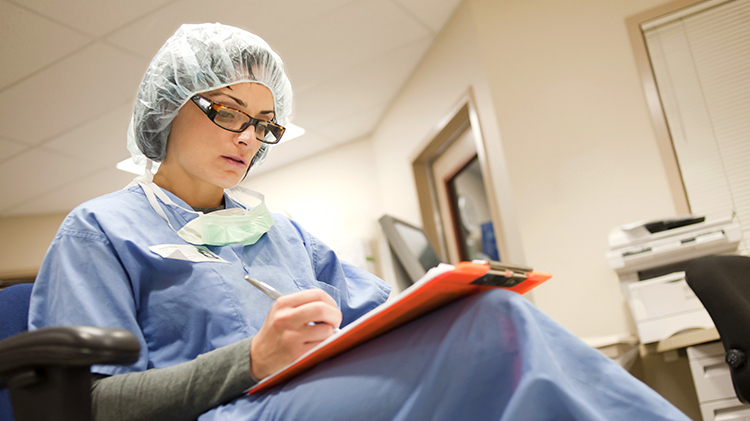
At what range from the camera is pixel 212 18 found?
8.30ft

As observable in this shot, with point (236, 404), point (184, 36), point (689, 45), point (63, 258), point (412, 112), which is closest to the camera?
point (236, 404)

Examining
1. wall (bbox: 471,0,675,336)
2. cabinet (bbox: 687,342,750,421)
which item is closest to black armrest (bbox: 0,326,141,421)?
cabinet (bbox: 687,342,750,421)

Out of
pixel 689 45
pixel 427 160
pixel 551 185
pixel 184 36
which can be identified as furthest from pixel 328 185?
pixel 184 36

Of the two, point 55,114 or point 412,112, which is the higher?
point 55,114

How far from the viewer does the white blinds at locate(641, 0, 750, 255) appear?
7.18 feet

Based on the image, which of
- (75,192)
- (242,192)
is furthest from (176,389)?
(75,192)

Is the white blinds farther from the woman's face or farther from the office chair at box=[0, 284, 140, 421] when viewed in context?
the office chair at box=[0, 284, 140, 421]

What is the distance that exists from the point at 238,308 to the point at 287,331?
230 millimetres

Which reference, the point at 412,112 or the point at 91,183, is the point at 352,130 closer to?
the point at 412,112

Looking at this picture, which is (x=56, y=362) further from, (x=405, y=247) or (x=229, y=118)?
(x=405, y=247)

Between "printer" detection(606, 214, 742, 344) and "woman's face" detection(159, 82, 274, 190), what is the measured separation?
145 cm

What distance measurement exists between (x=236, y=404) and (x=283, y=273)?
380 mm

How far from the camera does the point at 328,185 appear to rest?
4.31m

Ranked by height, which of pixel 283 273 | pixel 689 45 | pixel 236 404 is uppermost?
pixel 689 45
